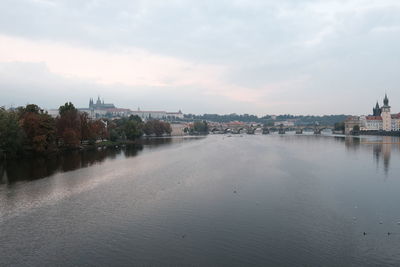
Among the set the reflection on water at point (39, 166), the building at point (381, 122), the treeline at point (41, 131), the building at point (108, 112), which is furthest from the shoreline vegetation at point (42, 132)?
the building at point (108, 112)

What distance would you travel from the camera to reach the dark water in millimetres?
9586

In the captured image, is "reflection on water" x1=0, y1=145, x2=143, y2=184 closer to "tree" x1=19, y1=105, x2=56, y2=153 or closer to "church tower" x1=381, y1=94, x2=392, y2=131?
"tree" x1=19, y1=105, x2=56, y2=153

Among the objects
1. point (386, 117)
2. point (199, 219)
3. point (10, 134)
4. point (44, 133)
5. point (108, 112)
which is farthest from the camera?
point (108, 112)

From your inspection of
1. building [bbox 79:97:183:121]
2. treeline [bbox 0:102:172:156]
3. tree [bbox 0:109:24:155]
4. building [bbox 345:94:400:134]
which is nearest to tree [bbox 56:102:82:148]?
treeline [bbox 0:102:172:156]

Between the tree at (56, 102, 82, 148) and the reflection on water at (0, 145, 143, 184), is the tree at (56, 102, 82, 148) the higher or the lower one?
the higher one

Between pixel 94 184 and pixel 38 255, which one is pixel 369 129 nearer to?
pixel 94 184

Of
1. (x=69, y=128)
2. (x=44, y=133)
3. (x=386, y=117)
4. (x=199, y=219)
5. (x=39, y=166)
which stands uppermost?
(x=386, y=117)

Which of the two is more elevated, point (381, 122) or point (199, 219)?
point (381, 122)

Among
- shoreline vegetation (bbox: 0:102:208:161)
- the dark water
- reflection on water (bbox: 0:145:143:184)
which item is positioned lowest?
the dark water

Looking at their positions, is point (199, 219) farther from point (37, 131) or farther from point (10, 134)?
point (37, 131)

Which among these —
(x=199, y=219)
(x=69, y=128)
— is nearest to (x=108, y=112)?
(x=69, y=128)

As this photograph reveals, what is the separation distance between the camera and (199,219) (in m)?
12.7

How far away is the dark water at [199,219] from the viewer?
31.4ft

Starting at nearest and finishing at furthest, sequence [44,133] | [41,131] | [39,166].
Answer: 1. [39,166]
2. [41,131]
3. [44,133]
